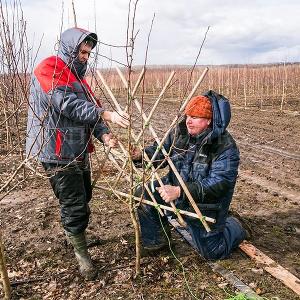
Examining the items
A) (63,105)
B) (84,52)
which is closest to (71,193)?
(63,105)

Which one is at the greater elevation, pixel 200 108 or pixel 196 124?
pixel 200 108

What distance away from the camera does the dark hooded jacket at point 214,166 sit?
11.1ft

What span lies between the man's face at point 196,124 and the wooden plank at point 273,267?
125 centimetres

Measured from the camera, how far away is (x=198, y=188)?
3367mm

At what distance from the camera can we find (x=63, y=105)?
9.89 feet

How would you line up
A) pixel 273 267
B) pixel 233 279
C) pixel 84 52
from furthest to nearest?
pixel 273 267, pixel 233 279, pixel 84 52

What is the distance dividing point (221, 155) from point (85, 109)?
123 centimetres

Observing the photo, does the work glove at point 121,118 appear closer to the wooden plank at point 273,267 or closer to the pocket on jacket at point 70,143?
the pocket on jacket at point 70,143

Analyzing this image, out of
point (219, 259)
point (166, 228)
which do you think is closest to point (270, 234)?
point (219, 259)

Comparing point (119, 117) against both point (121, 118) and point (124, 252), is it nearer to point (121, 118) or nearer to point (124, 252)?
point (121, 118)

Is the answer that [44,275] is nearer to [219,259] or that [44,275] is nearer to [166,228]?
[166,228]

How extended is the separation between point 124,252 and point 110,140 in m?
1.14

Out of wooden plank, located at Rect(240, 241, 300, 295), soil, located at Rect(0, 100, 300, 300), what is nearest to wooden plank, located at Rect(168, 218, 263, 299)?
soil, located at Rect(0, 100, 300, 300)

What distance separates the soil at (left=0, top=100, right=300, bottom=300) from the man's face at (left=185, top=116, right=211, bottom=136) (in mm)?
1183
